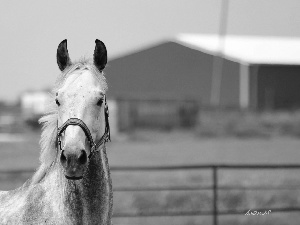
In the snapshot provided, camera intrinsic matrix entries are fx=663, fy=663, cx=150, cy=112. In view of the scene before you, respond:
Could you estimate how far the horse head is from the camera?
318 cm

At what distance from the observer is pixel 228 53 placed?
956 inches

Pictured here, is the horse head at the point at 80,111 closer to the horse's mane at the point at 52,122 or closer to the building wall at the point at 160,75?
the horse's mane at the point at 52,122

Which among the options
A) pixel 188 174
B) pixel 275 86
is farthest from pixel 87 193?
pixel 275 86

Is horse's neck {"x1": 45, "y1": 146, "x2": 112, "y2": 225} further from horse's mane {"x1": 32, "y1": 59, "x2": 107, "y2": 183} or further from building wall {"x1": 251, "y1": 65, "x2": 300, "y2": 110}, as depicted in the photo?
building wall {"x1": 251, "y1": 65, "x2": 300, "y2": 110}

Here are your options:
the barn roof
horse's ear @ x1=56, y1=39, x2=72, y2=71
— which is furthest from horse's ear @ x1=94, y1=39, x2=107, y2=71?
the barn roof

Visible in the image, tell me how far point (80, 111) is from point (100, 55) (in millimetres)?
475

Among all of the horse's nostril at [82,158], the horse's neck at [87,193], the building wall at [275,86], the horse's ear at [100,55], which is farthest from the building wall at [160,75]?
the horse's nostril at [82,158]

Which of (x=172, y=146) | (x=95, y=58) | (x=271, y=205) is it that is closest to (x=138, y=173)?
(x=271, y=205)

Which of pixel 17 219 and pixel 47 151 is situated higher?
pixel 47 151

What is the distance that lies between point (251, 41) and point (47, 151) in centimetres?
2455

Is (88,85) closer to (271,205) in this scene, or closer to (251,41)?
(271,205)

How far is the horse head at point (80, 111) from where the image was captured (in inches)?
125

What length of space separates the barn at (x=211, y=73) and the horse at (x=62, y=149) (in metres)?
18.3

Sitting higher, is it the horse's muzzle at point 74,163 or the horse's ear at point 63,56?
the horse's ear at point 63,56
